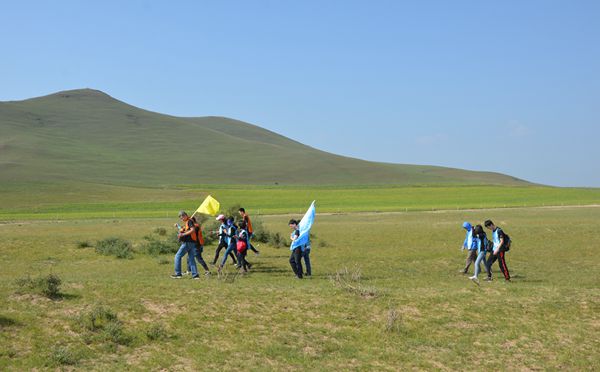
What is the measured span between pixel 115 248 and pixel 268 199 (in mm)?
55208

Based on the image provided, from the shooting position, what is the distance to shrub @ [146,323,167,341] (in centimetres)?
1275

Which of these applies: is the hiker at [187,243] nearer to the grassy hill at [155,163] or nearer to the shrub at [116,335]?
the shrub at [116,335]

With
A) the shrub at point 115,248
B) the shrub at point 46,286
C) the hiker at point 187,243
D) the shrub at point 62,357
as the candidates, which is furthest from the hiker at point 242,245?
the shrub at point 62,357

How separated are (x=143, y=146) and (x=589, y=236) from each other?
6724 inches

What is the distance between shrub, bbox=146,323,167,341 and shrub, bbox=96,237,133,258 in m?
14.7

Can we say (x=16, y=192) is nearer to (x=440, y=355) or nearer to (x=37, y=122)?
(x=440, y=355)

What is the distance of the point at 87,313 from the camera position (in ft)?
43.0

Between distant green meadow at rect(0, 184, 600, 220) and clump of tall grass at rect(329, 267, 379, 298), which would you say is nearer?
clump of tall grass at rect(329, 267, 379, 298)

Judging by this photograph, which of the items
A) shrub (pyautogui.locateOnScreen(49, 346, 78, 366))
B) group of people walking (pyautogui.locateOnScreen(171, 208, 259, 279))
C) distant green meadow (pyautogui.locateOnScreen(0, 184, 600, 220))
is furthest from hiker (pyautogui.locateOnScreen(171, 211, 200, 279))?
distant green meadow (pyautogui.locateOnScreen(0, 184, 600, 220))

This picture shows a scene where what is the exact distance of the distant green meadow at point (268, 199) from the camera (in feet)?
220

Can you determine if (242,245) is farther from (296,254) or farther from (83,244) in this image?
(83,244)

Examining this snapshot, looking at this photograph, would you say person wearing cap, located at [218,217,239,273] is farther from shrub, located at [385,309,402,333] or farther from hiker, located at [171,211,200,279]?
shrub, located at [385,309,402,333]

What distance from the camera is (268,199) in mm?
82625

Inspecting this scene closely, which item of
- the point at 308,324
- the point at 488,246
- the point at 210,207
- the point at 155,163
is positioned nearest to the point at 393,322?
the point at 308,324
